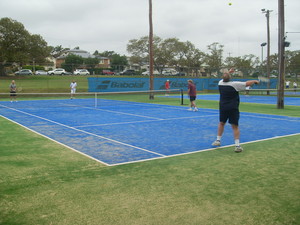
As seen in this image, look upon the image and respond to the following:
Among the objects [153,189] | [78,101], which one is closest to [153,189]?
[153,189]

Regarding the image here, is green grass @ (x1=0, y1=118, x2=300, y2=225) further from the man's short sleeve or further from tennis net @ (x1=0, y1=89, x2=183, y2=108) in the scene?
tennis net @ (x1=0, y1=89, x2=183, y2=108)

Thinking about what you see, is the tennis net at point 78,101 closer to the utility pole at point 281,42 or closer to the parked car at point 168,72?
the utility pole at point 281,42

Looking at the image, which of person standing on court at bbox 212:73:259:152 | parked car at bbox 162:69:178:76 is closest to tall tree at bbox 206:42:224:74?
parked car at bbox 162:69:178:76

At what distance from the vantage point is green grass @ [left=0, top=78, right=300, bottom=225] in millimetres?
4176

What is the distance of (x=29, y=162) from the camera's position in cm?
687

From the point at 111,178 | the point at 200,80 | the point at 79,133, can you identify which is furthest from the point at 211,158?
the point at 200,80

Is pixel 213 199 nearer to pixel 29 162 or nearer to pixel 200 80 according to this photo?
pixel 29 162

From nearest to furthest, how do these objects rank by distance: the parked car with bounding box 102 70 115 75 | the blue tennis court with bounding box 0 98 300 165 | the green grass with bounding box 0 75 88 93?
the blue tennis court with bounding box 0 98 300 165 < the green grass with bounding box 0 75 88 93 < the parked car with bounding box 102 70 115 75

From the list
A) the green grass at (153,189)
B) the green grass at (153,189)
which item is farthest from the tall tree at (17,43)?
the green grass at (153,189)

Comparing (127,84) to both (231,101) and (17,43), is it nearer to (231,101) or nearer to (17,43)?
(17,43)

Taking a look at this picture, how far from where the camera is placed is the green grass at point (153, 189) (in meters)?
4.18

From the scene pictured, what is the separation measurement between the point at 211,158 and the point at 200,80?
35.0 metres

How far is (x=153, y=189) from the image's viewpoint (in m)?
5.21

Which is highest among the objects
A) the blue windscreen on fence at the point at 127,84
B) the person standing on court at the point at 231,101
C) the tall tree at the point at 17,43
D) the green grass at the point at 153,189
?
the tall tree at the point at 17,43
